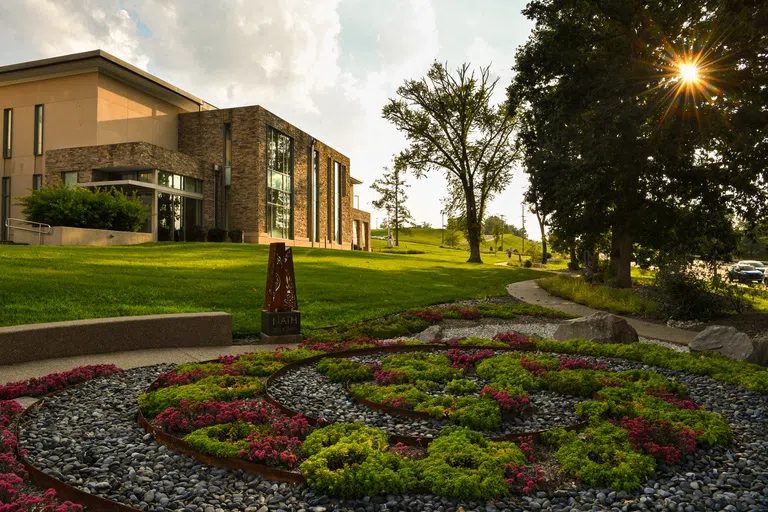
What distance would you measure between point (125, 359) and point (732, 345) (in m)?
8.59

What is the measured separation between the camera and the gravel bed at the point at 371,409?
4.32 m

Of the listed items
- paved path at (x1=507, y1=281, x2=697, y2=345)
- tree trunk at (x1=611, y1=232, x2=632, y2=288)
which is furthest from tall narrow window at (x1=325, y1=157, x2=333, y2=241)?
tree trunk at (x1=611, y1=232, x2=632, y2=288)

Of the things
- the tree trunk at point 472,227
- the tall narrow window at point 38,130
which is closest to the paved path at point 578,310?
the tree trunk at point 472,227

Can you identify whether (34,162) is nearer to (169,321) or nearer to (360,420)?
(169,321)

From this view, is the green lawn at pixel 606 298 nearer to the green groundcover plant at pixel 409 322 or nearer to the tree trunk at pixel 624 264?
the tree trunk at pixel 624 264

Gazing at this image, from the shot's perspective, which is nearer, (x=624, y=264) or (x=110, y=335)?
(x=110, y=335)

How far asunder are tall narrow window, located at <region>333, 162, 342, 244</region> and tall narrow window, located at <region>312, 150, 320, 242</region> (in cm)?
397

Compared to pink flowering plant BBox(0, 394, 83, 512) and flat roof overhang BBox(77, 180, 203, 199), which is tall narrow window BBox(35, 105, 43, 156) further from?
pink flowering plant BBox(0, 394, 83, 512)

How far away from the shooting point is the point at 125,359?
→ 6.91 meters

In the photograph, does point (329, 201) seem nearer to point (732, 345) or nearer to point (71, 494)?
point (732, 345)

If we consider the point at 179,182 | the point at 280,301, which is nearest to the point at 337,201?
the point at 179,182

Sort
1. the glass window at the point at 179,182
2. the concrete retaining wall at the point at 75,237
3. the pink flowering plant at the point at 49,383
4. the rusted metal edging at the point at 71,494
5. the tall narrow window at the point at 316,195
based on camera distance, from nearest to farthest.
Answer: the rusted metal edging at the point at 71,494
the pink flowering plant at the point at 49,383
the concrete retaining wall at the point at 75,237
the glass window at the point at 179,182
the tall narrow window at the point at 316,195

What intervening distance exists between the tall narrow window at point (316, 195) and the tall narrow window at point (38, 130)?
18.8m

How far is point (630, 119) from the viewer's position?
14039 mm
